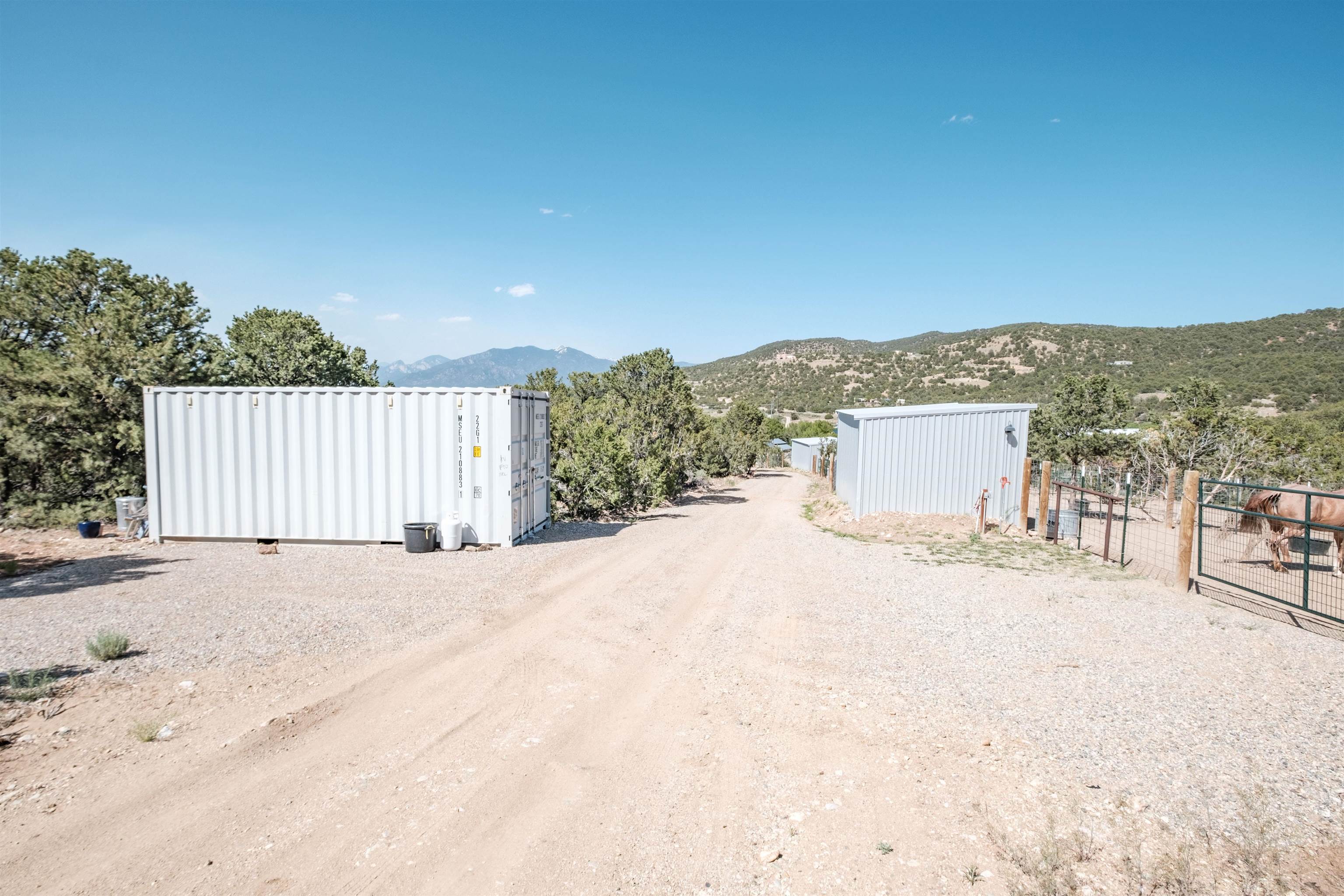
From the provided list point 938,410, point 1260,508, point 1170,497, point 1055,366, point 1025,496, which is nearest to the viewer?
point 1260,508

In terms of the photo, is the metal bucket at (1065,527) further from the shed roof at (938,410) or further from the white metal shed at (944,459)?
the shed roof at (938,410)

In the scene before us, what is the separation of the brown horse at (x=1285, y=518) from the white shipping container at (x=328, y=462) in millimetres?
12404

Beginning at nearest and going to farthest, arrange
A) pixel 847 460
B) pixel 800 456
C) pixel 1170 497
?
pixel 1170 497 < pixel 847 460 < pixel 800 456

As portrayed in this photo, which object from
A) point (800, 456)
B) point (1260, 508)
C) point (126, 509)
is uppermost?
point (1260, 508)

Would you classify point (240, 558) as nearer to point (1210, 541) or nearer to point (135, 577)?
point (135, 577)

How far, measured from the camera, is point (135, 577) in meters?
9.70

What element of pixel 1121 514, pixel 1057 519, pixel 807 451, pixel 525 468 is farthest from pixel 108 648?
pixel 807 451

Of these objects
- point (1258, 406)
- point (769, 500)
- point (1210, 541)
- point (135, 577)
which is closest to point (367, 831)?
point (135, 577)

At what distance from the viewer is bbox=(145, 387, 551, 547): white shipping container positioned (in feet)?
39.8

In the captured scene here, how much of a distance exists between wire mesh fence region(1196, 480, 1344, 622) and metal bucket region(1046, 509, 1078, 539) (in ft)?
7.34

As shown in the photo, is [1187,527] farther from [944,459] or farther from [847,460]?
[847,460]

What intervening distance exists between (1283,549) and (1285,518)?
58.9 inches

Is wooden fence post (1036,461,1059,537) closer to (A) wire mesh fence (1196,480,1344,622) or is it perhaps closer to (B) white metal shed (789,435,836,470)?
(A) wire mesh fence (1196,480,1344,622)

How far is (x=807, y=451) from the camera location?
45.0 m
